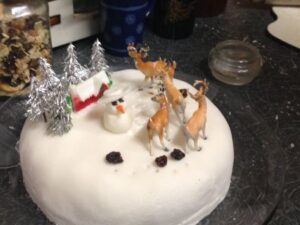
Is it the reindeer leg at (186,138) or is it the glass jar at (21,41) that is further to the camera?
the glass jar at (21,41)

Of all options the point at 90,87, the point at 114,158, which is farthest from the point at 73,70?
the point at 114,158

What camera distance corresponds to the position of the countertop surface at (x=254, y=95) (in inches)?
30.8

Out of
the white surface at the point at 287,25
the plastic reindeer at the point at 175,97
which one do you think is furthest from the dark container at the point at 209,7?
the plastic reindeer at the point at 175,97

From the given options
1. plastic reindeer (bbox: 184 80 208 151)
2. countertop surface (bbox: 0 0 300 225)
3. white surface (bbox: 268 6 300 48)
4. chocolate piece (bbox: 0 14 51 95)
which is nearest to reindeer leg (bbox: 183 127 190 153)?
plastic reindeer (bbox: 184 80 208 151)

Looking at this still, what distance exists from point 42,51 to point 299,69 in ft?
1.94

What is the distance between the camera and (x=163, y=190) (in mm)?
673

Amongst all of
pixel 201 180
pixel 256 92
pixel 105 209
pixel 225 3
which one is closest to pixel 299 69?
pixel 256 92

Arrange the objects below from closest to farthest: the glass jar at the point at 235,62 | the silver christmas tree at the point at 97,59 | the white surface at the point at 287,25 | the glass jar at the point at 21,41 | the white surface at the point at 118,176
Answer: the white surface at the point at 118,176, the silver christmas tree at the point at 97,59, the glass jar at the point at 21,41, the glass jar at the point at 235,62, the white surface at the point at 287,25

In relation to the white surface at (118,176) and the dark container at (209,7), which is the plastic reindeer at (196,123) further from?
the dark container at (209,7)

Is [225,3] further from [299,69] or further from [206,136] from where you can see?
[206,136]

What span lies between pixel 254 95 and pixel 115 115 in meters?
0.44

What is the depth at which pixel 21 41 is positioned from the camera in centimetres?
90

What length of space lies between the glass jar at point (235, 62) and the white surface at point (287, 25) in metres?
0.17

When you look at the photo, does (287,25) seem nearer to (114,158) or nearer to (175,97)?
(175,97)
